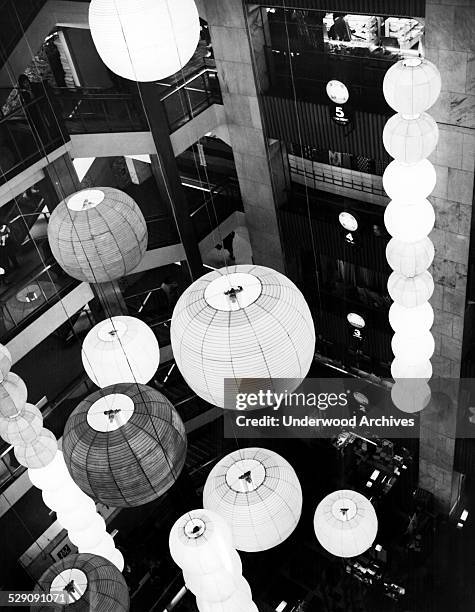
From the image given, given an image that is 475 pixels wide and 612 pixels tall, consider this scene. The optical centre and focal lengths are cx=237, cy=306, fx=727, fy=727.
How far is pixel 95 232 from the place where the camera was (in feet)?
20.9

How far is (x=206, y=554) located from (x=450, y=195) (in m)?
4.74

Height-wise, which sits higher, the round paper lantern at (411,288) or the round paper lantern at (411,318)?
the round paper lantern at (411,288)

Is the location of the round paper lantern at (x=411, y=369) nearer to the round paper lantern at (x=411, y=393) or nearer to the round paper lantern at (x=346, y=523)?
the round paper lantern at (x=411, y=393)

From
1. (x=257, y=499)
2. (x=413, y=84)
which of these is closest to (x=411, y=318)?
(x=257, y=499)

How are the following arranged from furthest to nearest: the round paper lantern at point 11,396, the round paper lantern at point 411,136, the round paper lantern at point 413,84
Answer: the round paper lantern at point 11,396 → the round paper lantern at point 411,136 → the round paper lantern at point 413,84

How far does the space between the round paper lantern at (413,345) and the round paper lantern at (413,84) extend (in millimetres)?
2359

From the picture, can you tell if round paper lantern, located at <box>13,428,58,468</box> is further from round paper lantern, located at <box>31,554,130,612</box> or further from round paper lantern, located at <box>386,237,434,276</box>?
round paper lantern, located at <box>386,237,434,276</box>

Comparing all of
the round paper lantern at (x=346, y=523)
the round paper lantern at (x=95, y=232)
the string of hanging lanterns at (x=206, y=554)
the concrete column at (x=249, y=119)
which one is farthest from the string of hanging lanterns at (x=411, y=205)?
the concrete column at (x=249, y=119)

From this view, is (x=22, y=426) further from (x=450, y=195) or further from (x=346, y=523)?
(x=450, y=195)

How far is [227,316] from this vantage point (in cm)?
490

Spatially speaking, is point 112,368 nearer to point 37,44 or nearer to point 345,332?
point 37,44

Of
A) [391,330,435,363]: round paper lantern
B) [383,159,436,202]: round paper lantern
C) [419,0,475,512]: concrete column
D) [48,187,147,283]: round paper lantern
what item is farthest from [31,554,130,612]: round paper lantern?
[419,0,475,512]: concrete column

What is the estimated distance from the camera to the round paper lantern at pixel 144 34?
4.70 metres

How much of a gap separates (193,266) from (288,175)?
188 centimetres
